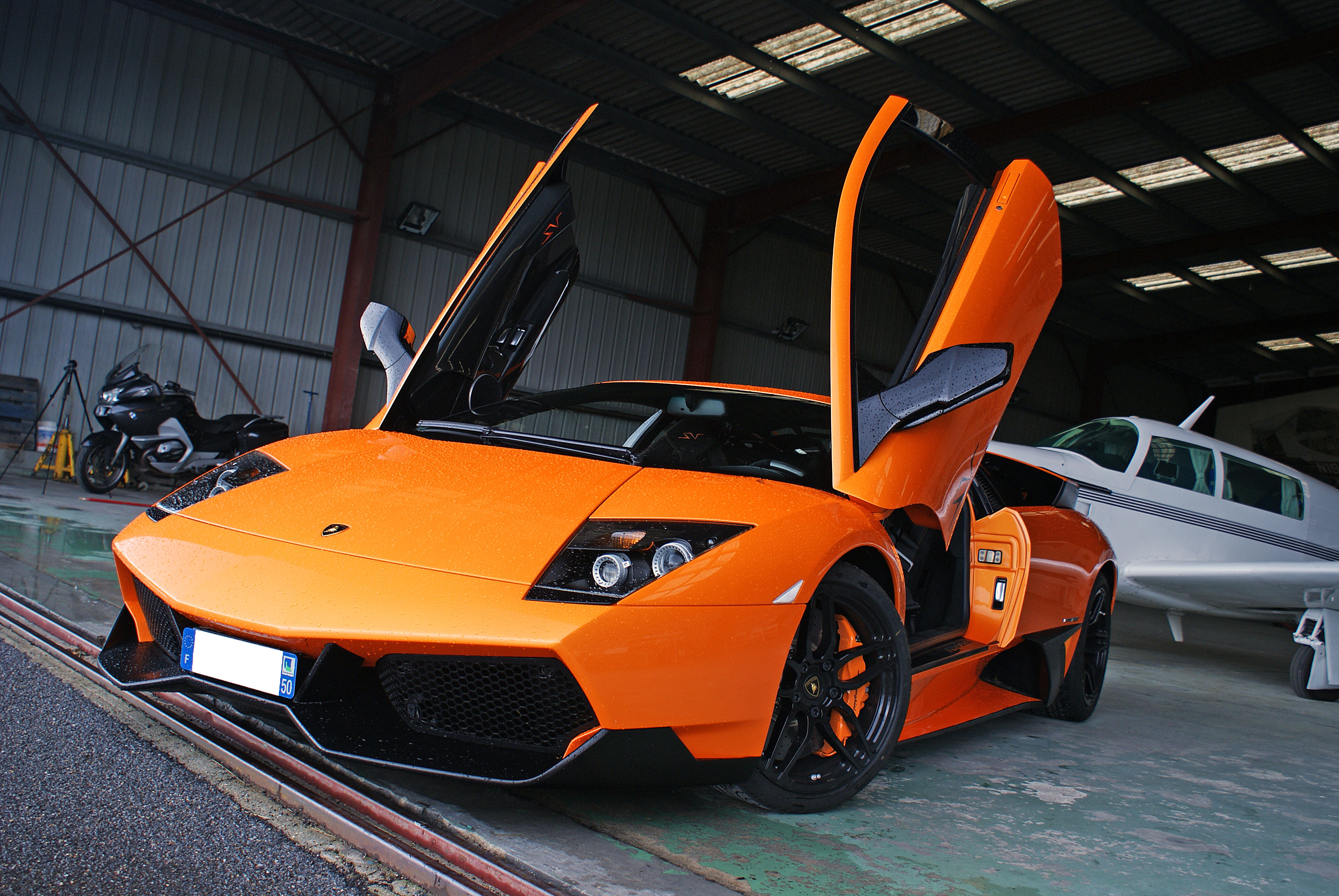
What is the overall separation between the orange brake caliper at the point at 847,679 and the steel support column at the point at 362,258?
1125 centimetres

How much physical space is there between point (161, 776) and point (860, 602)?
1.58m

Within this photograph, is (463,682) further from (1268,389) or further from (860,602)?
(1268,389)

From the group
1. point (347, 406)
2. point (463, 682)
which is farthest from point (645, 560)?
point (347, 406)

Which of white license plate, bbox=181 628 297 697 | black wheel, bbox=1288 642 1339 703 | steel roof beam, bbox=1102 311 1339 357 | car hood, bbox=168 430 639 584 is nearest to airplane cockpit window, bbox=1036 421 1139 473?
black wheel, bbox=1288 642 1339 703

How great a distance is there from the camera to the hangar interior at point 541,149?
10.5 metres

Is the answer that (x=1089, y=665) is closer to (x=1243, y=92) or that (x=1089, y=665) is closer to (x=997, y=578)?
(x=997, y=578)

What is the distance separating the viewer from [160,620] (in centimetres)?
210

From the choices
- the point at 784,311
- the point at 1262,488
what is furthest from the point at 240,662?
the point at 784,311

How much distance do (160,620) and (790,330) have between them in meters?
16.5

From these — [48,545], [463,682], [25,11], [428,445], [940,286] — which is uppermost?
[25,11]

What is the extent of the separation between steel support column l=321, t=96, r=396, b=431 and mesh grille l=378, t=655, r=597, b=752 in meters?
11.4

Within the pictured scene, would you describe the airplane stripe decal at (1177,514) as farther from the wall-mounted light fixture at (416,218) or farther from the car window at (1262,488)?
the wall-mounted light fixture at (416,218)

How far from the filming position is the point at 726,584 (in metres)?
1.83

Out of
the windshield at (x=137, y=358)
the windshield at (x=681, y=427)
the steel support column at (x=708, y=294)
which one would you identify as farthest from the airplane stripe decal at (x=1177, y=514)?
the steel support column at (x=708, y=294)
